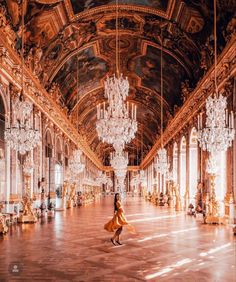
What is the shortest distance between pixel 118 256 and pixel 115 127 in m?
4.40

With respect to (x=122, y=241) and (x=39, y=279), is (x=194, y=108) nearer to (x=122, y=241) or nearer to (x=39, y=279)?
(x=122, y=241)

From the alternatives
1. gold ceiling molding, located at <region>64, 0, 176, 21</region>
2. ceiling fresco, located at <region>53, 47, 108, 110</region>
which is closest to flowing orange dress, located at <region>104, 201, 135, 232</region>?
gold ceiling molding, located at <region>64, 0, 176, 21</region>

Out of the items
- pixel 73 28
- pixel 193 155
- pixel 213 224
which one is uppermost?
pixel 73 28

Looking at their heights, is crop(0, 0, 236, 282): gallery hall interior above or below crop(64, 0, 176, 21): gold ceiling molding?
below

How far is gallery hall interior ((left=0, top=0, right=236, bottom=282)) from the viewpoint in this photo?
7062 mm

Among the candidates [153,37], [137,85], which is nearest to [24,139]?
[153,37]

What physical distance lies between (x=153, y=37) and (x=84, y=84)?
24.6ft

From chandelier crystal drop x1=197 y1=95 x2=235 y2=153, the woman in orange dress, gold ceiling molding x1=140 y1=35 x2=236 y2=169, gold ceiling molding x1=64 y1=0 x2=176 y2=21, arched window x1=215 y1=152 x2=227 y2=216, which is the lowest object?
the woman in orange dress

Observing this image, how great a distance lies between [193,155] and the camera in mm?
21188

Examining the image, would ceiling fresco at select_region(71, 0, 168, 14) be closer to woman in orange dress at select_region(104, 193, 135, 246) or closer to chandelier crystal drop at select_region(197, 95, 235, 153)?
chandelier crystal drop at select_region(197, 95, 235, 153)

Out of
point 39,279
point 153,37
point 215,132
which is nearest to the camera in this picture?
point 39,279

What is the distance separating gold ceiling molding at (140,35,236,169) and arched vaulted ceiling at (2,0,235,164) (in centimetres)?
89

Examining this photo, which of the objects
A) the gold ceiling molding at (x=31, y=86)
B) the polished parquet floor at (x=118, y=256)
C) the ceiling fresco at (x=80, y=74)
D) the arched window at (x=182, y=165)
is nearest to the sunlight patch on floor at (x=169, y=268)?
the polished parquet floor at (x=118, y=256)

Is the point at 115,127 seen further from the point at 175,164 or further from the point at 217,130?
the point at 175,164
